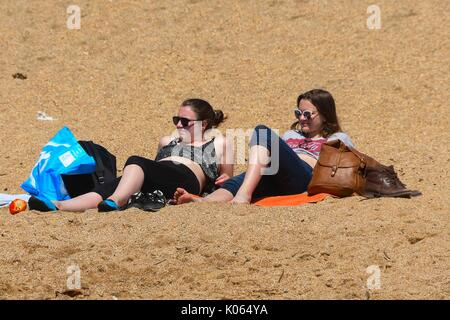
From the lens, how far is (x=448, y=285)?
192 inches

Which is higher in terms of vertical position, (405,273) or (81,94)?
(81,94)

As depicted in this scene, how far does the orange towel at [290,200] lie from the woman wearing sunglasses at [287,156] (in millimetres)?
92

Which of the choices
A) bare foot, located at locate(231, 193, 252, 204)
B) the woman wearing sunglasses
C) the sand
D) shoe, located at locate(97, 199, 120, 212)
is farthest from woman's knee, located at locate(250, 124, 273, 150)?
shoe, located at locate(97, 199, 120, 212)

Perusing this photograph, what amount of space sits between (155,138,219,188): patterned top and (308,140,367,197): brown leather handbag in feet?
2.48

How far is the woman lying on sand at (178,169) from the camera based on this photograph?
615 centimetres

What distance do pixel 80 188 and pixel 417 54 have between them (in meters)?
4.25

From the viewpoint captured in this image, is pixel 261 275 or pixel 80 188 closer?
pixel 261 275

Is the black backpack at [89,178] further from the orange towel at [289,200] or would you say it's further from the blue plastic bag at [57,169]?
the orange towel at [289,200]

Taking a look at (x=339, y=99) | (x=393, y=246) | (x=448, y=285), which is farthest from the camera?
(x=339, y=99)

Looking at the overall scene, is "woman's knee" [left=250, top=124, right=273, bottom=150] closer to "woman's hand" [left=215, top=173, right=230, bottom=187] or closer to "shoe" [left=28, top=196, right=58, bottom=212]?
"woman's hand" [left=215, top=173, right=230, bottom=187]

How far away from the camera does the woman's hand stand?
6592 millimetres

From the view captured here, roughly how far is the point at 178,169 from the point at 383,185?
4.27 feet

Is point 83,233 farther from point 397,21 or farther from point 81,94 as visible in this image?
point 397,21

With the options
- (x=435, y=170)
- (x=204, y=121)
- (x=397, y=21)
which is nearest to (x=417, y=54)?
(x=397, y=21)
